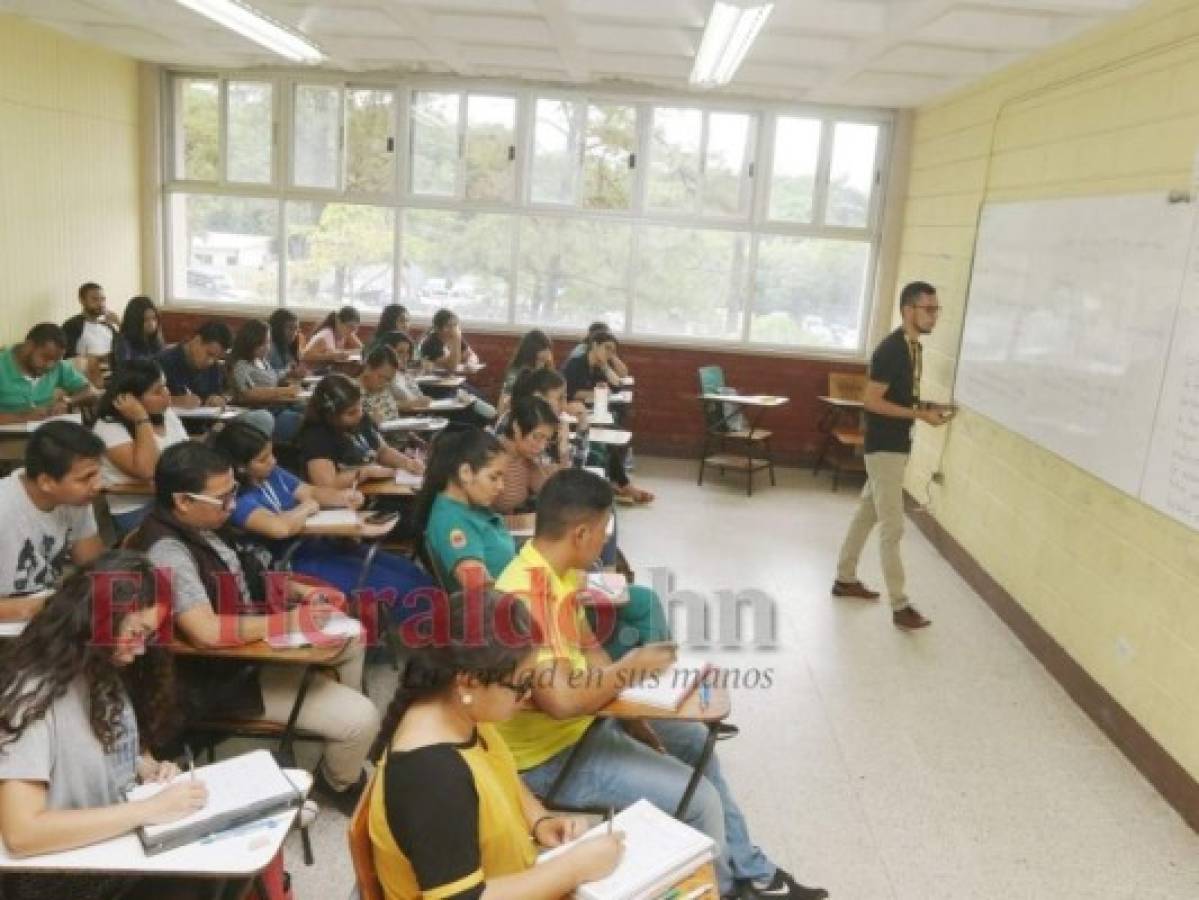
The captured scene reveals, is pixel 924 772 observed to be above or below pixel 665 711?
below

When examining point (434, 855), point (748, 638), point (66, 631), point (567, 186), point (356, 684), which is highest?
point (567, 186)

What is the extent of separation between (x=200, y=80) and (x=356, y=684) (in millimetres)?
7056

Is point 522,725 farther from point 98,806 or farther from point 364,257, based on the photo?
point 364,257

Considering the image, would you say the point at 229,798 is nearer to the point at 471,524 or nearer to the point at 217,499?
the point at 217,499

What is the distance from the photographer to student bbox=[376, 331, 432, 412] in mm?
5871

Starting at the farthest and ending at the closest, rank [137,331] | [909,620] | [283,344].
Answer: [283,344] → [137,331] → [909,620]

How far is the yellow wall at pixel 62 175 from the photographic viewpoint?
6.63 meters

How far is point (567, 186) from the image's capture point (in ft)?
26.9

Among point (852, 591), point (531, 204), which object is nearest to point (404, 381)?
point (531, 204)

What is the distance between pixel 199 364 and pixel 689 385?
4.21 metres

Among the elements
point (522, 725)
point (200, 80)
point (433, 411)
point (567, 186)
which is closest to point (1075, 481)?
point (522, 725)

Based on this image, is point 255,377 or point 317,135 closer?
point 255,377

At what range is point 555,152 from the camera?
814 cm

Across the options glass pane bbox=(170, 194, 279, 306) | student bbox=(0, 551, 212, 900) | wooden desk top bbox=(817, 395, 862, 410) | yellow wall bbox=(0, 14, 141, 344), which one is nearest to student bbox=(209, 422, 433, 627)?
student bbox=(0, 551, 212, 900)
